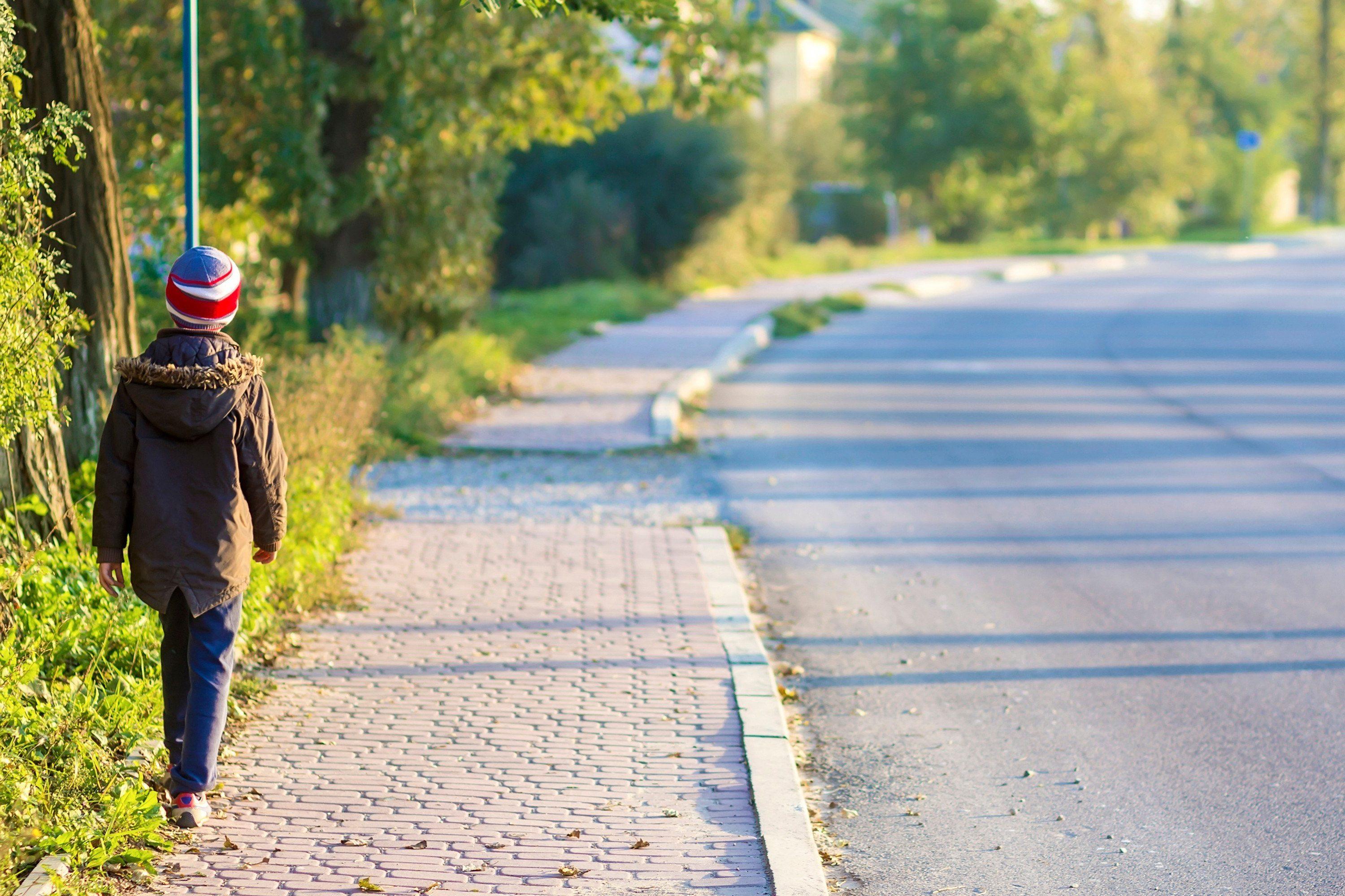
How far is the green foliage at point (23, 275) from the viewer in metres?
4.57

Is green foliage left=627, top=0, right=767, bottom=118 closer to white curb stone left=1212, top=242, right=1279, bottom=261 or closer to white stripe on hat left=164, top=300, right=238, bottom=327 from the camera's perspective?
white stripe on hat left=164, top=300, right=238, bottom=327

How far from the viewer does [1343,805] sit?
5000 millimetres

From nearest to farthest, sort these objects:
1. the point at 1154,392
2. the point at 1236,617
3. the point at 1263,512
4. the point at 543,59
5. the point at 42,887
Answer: the point at 42,887, the point at 1236,617, the point at 1263,512, the point at 543,59, the point at 1154,392

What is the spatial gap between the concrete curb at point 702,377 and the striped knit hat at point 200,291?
308 inches

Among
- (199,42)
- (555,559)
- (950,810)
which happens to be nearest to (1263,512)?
(555,559)

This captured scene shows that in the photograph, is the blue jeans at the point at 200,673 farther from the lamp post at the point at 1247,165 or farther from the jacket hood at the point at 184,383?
the lamp post at the point at 1247,165

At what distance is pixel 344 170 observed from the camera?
43.1 feet

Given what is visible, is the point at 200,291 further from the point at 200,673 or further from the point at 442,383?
the point at 442,383

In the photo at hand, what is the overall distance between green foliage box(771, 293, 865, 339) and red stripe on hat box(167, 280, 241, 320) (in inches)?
696

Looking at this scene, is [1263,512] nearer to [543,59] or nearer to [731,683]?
[731,683]

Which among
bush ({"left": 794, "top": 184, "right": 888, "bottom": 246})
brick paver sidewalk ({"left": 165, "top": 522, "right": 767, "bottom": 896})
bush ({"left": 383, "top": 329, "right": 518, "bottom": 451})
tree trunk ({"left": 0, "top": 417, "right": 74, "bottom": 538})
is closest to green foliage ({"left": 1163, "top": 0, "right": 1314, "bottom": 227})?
bush ({"left": 794, "top": 184, "right": 888, "bottom": 246})

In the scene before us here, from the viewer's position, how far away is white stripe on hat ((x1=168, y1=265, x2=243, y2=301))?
14.2 ft

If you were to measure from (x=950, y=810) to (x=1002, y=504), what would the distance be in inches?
207

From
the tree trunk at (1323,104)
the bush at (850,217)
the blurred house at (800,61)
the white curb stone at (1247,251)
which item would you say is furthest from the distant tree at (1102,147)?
the blurred house at (800,61)
